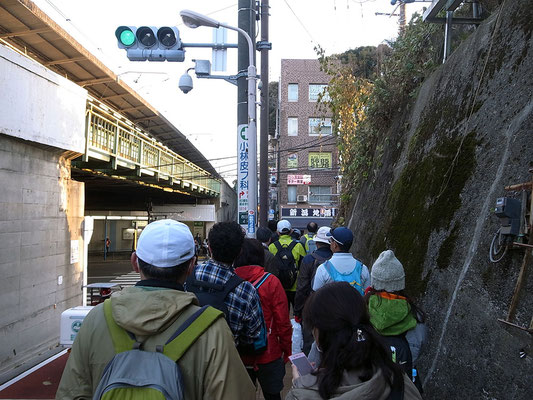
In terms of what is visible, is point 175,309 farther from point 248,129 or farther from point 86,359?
point 248,129

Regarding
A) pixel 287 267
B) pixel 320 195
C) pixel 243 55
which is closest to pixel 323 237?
pixel 287 267

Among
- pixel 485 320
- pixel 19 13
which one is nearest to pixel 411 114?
pixel 485 320

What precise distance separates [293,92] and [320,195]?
832 cm

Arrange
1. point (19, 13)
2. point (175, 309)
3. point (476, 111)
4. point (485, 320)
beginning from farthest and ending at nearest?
point (19, 13) < point (476, 111) < point (485, 320) < point (175, 309)

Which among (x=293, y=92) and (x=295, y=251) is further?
(x=293, y=92)

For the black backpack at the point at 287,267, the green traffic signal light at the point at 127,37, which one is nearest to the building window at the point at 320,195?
the green traffic signal light at the point at 127,37

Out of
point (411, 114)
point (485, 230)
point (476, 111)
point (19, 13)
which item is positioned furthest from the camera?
point (19, 13)

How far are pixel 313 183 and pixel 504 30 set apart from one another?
29954 mm

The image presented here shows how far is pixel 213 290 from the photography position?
2.79 metres

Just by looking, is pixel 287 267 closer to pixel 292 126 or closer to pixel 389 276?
pixel 389 276

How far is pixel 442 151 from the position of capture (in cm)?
504

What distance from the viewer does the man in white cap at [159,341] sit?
1.56m

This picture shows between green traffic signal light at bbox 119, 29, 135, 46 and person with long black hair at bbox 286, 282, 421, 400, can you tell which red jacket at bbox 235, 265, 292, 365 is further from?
green traffic signal light at bbox 119, 29, 135, 46

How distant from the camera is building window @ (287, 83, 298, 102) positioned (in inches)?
A: 1350
